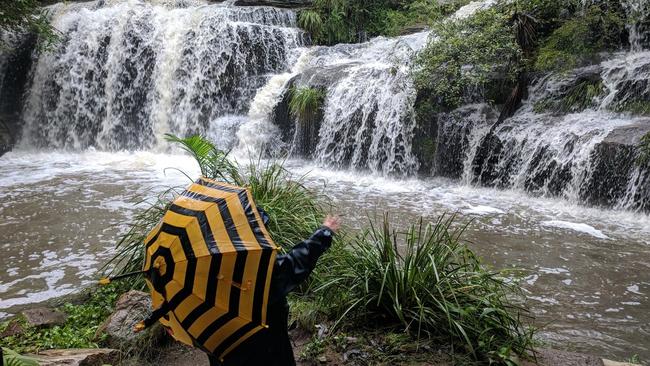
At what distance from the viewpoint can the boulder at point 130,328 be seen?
359 cm

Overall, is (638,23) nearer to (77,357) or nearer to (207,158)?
(207,158)

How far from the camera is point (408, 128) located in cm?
1091

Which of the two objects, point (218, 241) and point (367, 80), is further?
point (367, 80)

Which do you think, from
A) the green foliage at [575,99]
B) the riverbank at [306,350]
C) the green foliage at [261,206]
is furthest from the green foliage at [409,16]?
the riverbank at [306,350]

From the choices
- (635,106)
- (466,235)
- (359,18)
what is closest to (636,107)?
(635,106)

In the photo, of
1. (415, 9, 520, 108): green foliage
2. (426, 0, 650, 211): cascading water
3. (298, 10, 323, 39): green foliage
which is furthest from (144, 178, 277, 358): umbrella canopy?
(298, 10, 323, 39): green foliage

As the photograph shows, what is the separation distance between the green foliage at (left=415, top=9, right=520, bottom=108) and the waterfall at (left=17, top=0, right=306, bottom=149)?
5.43 meters

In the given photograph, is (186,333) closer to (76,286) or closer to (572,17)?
(76,286)

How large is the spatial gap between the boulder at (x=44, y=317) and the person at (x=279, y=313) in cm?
263

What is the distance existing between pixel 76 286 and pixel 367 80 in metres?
8.15

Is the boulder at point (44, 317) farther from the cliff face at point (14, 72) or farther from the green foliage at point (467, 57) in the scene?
the cliff face at point (14, 72)

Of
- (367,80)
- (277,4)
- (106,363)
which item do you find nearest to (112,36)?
(277,4)

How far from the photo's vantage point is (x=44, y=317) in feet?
13.6

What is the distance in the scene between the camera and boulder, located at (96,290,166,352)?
11.8ft
